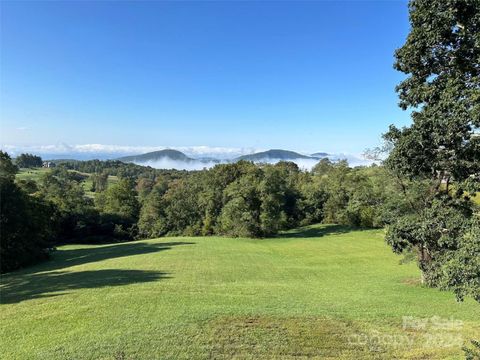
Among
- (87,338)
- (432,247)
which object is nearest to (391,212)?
(432,247)

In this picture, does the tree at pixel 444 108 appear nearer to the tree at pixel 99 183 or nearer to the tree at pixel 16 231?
the tree at pixel 16 231

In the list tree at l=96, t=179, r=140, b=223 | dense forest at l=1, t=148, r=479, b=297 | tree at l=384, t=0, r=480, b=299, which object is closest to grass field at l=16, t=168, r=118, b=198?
dense forest at l=1, t=148, r=479, b=297

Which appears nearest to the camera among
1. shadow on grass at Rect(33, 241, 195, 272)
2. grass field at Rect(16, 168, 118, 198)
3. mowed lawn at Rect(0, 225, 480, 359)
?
mowed lawn at Rect(0, 225, 480, 359)

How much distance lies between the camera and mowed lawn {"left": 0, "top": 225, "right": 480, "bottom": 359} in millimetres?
8547

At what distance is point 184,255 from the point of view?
2830 centimetres

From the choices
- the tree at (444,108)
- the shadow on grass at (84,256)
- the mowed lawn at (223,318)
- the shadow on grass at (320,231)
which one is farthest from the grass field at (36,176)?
A: the tree at (444,108)

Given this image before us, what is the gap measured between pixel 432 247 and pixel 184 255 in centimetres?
2024

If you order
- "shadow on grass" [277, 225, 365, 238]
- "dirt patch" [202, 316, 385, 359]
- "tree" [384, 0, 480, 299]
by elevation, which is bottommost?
"shadow on grass" [277, 225, 365, 238]

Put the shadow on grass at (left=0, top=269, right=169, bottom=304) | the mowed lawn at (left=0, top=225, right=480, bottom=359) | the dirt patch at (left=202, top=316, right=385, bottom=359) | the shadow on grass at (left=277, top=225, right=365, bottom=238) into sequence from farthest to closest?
the shadow on grass at (left=277, top=225, right=365, bottom=238) → the shadow on grass at (left=0, top=269, right=169, bottom=304) → the mowed lawn at (left=0, top=225, right=480, bottom=359) → the dirt patch at (left=202, top=316, right=385, bottom=359)

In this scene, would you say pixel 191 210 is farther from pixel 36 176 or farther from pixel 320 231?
pixel 36 176

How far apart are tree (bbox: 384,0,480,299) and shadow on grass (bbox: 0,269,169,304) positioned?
13706 millimetres

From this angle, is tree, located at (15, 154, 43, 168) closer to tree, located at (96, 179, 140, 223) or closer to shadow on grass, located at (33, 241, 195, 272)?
tree, located at (96, 179, 140, 223)

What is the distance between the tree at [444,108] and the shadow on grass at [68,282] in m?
13.7

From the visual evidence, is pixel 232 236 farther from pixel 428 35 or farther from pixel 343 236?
pixel 428 35
